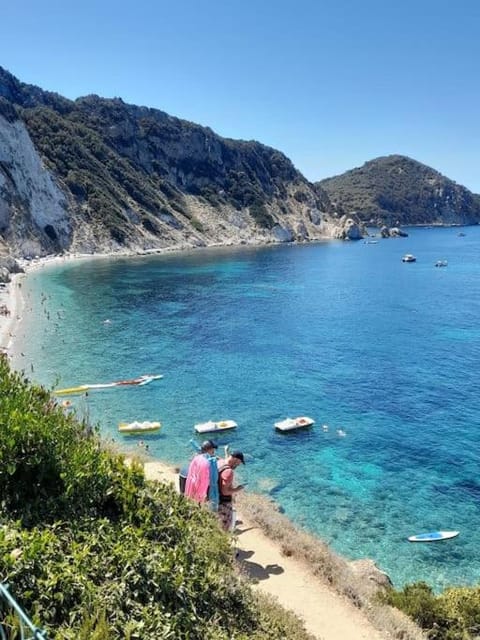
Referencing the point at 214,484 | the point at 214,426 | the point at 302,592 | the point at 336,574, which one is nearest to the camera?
the point at 214,484

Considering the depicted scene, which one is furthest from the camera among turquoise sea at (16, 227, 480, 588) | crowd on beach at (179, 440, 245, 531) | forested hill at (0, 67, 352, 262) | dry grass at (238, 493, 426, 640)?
forested hill at (0, 67, 352, 262)

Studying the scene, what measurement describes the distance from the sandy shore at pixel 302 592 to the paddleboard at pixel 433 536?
7.72 meters

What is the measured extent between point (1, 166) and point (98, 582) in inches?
4166

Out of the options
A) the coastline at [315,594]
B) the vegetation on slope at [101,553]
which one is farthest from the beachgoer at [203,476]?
the vegetation on slope at [101,553]

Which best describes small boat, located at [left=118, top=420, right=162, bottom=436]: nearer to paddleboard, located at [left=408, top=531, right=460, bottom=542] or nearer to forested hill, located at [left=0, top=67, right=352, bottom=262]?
paddleboard, located at [left=408, top=531, right=460, bottom=542]

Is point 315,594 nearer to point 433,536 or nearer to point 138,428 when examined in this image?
point 433,536

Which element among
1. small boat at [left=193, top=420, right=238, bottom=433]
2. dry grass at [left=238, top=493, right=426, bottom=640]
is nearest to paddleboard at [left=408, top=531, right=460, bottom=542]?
dry grass at [left=238, top=493, right=426, bottom=640]

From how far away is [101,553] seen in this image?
273 inches

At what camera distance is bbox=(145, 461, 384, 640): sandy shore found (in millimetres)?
10375

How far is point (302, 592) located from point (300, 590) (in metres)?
0.09

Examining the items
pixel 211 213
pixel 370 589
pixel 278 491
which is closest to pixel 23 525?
pixel 370 589

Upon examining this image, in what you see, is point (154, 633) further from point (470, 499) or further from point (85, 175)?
point (85, 175)

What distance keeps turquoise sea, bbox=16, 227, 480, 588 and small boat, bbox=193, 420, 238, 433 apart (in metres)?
0.50

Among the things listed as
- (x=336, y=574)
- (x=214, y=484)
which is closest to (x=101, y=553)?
(x=214, y=484)
